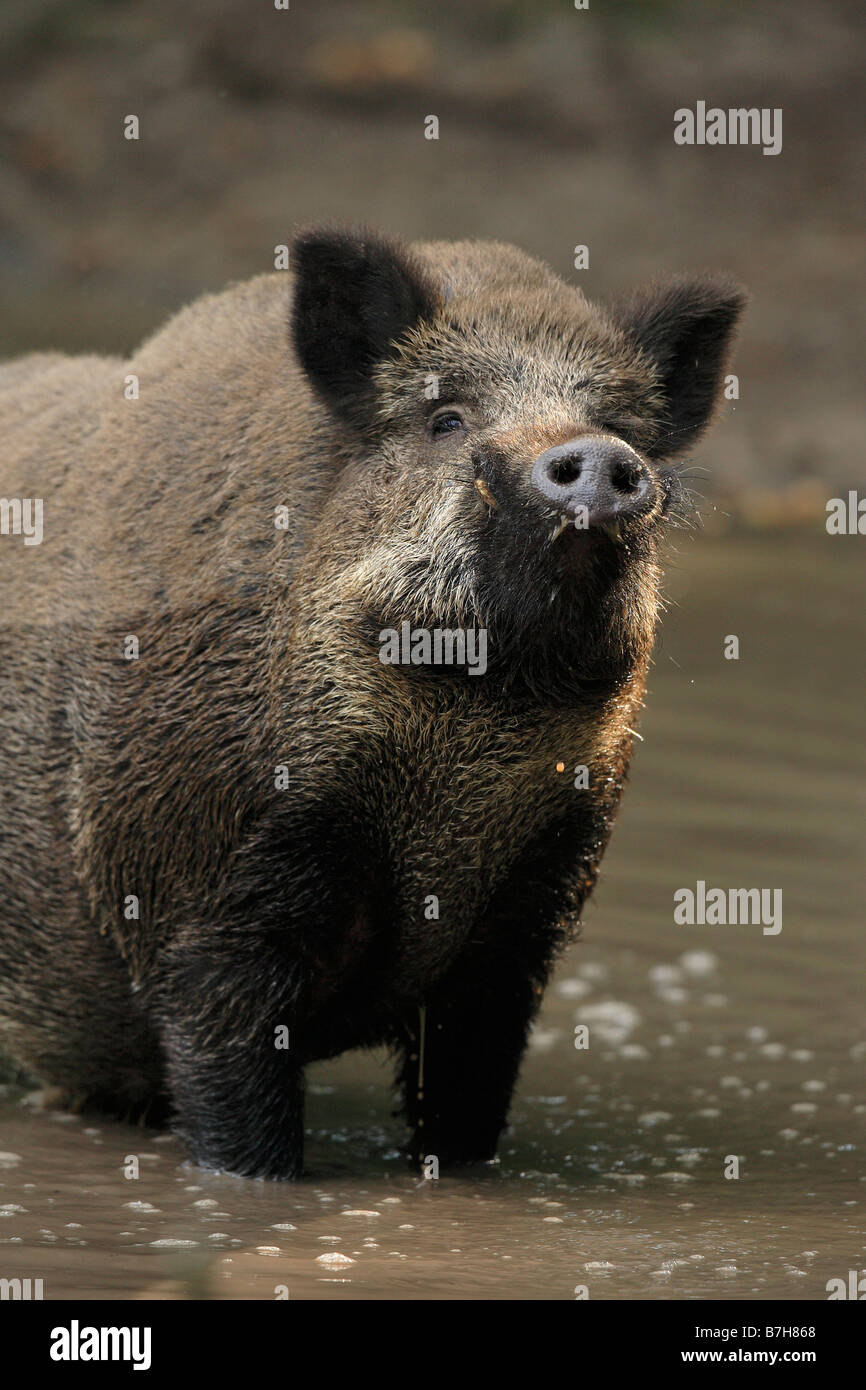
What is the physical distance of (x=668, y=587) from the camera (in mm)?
6562

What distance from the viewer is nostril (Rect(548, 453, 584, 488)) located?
562 cm

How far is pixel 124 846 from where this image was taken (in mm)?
6625

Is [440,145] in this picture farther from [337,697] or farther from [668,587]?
[337,697]

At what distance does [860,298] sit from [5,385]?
15.7m

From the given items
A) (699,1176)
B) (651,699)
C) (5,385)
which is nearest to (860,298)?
(651,699)

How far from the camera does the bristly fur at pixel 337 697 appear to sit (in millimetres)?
6188

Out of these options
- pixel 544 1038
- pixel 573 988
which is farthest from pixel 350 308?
pixel 573 988

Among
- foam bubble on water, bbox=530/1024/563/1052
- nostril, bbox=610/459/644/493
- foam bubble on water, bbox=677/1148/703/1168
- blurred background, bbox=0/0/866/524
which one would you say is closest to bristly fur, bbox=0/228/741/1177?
nostril, bbox=610/459/644/493

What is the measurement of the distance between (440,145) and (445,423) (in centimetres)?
1903

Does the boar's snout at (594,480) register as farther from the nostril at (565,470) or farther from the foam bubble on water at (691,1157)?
the foam bubble on water at (691,1157)

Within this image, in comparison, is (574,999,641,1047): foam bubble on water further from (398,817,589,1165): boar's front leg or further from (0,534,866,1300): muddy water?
(398,817,589,1165): boar's front leg

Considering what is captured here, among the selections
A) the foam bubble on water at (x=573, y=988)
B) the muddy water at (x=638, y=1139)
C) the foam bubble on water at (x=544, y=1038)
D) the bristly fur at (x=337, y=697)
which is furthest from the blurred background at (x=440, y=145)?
the bristly fur at (x=337, y=697)
